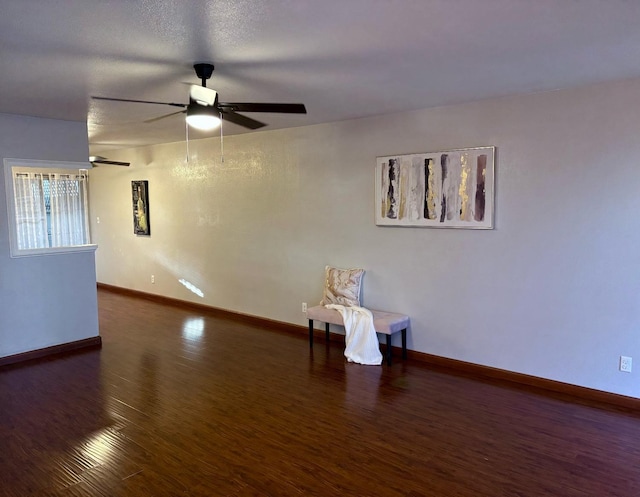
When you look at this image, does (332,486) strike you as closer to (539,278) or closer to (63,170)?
A: (539,278)

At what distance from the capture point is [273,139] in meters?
5.72

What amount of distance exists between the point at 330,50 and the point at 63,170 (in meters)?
3.69

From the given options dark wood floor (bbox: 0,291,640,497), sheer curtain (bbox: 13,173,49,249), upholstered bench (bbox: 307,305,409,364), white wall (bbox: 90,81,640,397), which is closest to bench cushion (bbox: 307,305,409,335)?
upholstered bench (bbox: 307,305,409,364)

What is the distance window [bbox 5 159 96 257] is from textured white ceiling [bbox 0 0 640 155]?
0.81 meters

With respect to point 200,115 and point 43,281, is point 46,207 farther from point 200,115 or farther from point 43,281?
point 200,115

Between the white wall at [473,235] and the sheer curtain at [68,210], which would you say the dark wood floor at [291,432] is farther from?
the sheer curtain at [68,210]

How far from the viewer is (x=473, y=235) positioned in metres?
4.20

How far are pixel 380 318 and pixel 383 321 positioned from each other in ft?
0.30

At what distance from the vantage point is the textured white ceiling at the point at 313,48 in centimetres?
214

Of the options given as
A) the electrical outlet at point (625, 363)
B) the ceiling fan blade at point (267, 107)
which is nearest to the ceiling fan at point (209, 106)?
the ceiling fan blade at point (267, 107)

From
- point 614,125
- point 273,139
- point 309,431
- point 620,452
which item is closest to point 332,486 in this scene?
point 309,431

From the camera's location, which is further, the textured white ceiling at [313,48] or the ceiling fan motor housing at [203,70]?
the ceiling fan motor housing at [203,70]

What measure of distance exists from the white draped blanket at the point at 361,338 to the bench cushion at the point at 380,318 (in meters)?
0.08

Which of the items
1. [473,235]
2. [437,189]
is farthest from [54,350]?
[473,235]
